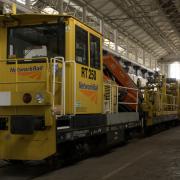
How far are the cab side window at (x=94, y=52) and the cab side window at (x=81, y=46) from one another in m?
0.35

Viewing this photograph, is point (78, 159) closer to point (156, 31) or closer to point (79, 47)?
point (79, 47)

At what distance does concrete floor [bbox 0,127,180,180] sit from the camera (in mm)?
8680

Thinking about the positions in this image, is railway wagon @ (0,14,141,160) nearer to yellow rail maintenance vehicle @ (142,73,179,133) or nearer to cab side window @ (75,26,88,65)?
cab side window @ (75,26,88,65)

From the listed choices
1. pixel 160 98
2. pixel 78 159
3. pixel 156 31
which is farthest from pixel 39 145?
pixel 156 31

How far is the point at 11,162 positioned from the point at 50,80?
2421mm

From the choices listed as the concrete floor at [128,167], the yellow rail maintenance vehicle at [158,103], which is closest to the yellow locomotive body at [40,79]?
the concrete floor at [128,167]

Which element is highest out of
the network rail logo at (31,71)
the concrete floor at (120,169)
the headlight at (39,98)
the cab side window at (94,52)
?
the cab side window at (94,52)

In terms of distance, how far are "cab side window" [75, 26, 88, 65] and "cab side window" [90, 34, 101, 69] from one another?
0.35 m

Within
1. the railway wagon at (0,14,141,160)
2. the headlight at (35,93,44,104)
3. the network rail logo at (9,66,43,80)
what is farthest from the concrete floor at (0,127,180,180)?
the network rail logo at (9,66,43,80)

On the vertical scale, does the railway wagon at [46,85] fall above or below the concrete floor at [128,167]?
above

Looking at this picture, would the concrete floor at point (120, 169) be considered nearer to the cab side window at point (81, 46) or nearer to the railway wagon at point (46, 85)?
the railway wagon at point (46, 85)

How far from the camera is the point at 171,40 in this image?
46.1 meters

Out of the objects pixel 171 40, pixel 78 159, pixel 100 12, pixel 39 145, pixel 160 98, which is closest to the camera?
pixel 39 145

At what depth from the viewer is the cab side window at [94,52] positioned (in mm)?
10727
